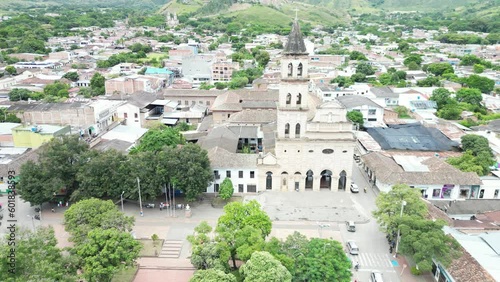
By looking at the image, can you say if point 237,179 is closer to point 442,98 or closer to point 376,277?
point 376,277

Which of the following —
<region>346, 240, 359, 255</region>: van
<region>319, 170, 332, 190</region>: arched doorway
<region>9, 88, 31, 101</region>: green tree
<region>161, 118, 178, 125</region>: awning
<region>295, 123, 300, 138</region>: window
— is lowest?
<region>346, 240, 359, 255</region>: van

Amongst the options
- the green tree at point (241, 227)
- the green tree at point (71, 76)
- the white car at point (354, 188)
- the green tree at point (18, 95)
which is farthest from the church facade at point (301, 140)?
the green tree at point (71, 76)

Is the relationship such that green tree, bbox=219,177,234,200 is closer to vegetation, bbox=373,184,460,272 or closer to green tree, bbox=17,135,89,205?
green tree, bbox=17,135,89,205

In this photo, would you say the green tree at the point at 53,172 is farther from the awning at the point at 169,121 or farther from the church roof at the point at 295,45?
the awning at the point at 169,121

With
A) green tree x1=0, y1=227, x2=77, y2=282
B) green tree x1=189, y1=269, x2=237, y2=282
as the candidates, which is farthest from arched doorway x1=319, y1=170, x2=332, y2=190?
→ green tree x1=0, y1=227, x2=77, y2=282

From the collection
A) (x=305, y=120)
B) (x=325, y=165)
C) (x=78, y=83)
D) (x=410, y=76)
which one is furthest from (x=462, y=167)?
(x=78, y=83)

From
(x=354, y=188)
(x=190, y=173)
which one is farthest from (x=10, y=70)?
(x=354, y=188)

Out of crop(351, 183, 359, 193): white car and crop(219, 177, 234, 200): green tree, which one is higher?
crop(219, 177, 234, 200): green tree
